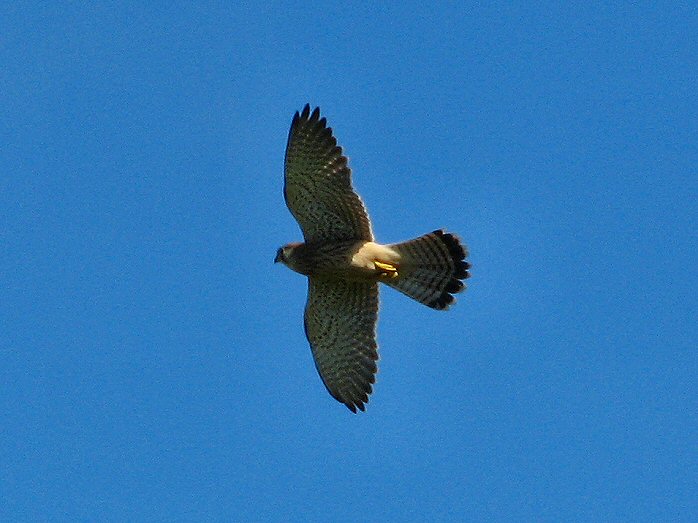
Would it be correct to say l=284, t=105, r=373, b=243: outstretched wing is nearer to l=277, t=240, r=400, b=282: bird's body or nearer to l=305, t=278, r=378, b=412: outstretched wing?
l=277, t=240, r=400, b=282: bird's body

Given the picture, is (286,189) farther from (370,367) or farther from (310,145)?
(370,367)

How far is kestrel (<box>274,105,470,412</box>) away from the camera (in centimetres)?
1614

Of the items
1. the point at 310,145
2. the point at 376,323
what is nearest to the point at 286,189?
the point at 310,145

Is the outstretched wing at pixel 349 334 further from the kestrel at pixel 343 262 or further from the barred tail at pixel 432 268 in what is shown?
the barred tail at pixel 432 268

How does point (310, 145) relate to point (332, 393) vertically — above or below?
above

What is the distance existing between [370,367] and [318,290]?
0.94 meters

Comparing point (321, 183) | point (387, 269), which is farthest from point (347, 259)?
point (321, 183)

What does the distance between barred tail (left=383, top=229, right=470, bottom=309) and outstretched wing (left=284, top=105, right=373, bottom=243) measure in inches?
17.5

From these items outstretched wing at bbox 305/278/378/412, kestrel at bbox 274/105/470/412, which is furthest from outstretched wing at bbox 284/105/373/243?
outstretched wing at bbox 305/278/378/412

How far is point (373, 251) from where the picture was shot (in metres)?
16.2

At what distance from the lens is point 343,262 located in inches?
640

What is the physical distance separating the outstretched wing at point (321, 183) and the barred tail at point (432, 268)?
445mm

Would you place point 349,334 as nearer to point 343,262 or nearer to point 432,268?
point 343,262

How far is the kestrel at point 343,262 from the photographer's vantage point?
1614 cm
